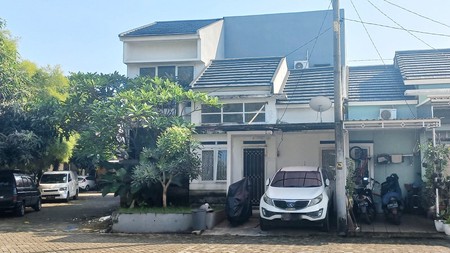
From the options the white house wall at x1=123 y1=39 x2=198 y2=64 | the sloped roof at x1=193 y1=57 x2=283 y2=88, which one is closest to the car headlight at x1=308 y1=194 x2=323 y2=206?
the sloped roof at x1=193 y1=57 x2=283 y2=88

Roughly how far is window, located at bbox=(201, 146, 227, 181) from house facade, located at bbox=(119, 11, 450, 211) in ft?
0.12

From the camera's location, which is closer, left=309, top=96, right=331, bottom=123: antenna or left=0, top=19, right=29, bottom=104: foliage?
left=309, top=96, right=331, bottom=123: antenna

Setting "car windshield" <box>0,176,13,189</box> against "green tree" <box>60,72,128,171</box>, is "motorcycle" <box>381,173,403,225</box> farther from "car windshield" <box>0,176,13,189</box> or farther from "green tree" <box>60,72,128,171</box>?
"car windshield" <box>0,176,13,189</box>

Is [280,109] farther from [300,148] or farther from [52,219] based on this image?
[52,219]

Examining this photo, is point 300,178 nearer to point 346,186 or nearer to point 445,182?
point 346,186

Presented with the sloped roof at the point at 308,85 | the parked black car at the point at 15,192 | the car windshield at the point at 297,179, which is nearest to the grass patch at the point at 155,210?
the car windshield at the point at 297,179

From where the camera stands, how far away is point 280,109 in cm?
1948

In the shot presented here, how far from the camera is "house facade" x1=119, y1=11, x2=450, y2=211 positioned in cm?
1628

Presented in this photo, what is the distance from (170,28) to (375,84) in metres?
10.6

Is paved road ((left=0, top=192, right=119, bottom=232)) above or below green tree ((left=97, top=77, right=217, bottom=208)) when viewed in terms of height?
below

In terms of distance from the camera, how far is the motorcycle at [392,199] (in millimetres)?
13727

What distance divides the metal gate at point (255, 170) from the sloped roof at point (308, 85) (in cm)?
307

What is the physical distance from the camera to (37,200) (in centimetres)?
2136

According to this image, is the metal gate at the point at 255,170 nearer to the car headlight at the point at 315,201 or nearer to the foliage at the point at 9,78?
the car headlight at the point at 315,201
